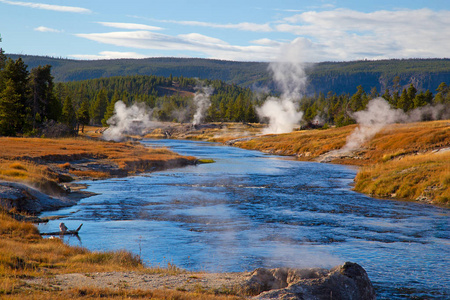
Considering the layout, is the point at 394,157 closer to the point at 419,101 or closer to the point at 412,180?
the point at 412,180

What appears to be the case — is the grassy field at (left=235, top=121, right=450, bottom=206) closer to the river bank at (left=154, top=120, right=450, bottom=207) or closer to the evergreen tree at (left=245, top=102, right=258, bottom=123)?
the river bank at (left=154, top=120, right=450, bottom=207)

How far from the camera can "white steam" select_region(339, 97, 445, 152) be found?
210ft

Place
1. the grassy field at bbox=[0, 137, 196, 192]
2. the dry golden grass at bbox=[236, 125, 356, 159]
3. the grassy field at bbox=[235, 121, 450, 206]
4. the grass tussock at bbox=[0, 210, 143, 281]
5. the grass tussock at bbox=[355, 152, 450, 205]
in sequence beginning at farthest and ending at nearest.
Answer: the dry golden grass at bbox=[236, 125, 356, 159]
the grassy field at bbox=[235, 121, 450, 206]
the grass tussock at bbox=[355, 152, 450, 205]
the grassy field at bbox=[0, 137, 196, 192]
the grass tussock at bbox=[0, 210, 143, 281]

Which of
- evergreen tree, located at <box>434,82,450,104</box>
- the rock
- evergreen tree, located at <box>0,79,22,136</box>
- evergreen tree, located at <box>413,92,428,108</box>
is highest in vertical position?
evergreen tree, located at <box>434,82,450,104</box>

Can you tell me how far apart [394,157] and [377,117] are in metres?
45.0

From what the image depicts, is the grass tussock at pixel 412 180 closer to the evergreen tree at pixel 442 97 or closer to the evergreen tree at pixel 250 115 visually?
the evergreen tree at pixel 442 97

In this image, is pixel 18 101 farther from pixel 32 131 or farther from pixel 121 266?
pixel 121 266

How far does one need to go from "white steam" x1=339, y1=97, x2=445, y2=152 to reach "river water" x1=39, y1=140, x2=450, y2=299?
31.3 m

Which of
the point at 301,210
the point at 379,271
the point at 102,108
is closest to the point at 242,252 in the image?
the point at 379,271

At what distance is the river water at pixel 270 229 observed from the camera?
14.3m

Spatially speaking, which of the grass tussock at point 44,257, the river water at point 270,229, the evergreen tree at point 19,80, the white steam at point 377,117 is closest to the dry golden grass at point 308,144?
the white steam at point 377,117

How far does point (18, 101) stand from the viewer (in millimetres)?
63344

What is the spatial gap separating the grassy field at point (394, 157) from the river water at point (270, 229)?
208 cm

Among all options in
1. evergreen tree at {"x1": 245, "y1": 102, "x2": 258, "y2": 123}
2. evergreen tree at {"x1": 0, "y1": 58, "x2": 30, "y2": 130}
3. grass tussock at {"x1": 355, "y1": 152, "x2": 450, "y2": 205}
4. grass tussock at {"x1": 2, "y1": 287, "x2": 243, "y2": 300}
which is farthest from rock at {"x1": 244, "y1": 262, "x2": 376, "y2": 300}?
evergreen tree at {"x1": 245, "y1": 102, "x2": 258, "y2": 123}
